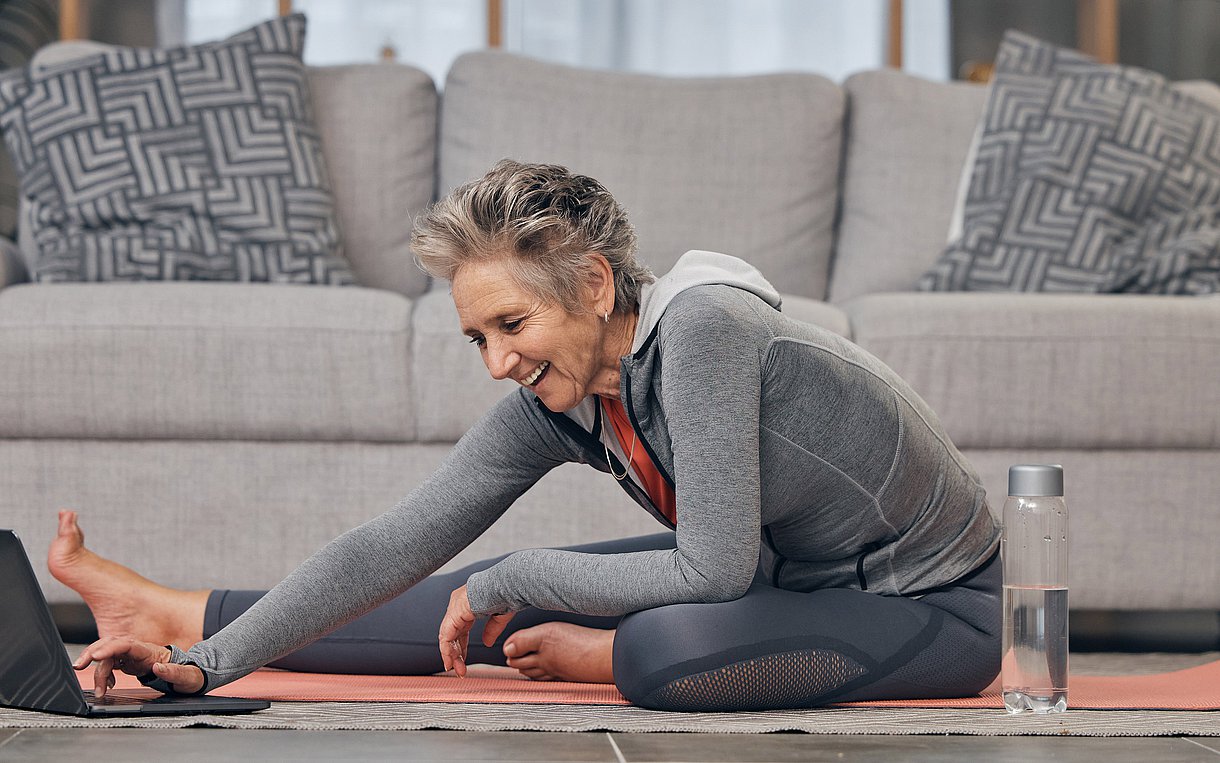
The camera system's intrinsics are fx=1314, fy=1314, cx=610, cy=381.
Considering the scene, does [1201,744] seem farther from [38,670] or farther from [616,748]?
[38,670]

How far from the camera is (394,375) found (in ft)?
6.56

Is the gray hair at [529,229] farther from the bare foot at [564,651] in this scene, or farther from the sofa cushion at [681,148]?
the sofa cushion at [681,148]

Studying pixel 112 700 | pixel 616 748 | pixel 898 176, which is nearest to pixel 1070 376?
pixel 898 176

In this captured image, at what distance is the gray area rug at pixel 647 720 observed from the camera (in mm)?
1193

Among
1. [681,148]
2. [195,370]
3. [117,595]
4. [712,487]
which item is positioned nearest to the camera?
[712,487]

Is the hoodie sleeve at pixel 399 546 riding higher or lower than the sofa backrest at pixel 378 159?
lower

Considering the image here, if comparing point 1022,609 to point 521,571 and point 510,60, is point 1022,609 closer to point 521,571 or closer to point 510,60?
point 521,571

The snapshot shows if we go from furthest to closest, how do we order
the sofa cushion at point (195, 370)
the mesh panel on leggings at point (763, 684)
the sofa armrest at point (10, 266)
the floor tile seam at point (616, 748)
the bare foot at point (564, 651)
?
the sofa armrest at point (10, 266) → the sofa cushion at point (195, 370) → the bare foot at point (564, 651) → the mesh panel on leggings at point (763, 684) → the floor tile seam at point (616, 748)

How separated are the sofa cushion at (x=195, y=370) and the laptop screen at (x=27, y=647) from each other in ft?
2.35

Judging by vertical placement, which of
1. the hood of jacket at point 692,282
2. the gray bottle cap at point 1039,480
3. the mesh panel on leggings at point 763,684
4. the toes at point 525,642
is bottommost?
the toes at point 525,642

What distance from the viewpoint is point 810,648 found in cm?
133

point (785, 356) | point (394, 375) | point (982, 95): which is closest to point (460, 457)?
point (785, 356)

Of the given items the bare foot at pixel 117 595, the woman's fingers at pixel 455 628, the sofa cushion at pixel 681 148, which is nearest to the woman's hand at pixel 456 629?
the woman's fingers at pixel 455 628

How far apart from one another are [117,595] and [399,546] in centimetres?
47
